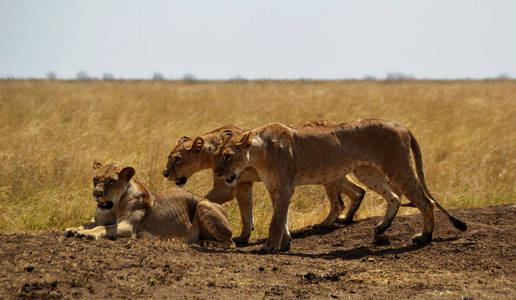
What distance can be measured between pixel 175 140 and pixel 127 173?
18.0 feet

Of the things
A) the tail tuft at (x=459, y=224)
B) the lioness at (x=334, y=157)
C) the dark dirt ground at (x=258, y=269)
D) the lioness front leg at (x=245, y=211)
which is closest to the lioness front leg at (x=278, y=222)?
the lioness at (x=334, y=157)

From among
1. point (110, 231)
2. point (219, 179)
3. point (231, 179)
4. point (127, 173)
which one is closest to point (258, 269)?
point (231, 179)

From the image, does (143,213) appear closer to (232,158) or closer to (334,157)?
(232,158)

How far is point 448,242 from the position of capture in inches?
266

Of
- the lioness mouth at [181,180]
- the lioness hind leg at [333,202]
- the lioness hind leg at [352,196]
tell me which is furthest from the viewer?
the lioness hind leg at [352,196]

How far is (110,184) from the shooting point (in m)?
6.07

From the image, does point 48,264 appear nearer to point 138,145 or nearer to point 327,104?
point 138,145

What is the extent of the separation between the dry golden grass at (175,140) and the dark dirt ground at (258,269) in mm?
1796

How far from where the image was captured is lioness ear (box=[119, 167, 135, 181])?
6.12 meters

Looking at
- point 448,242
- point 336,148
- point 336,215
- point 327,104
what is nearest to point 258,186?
point 336,215

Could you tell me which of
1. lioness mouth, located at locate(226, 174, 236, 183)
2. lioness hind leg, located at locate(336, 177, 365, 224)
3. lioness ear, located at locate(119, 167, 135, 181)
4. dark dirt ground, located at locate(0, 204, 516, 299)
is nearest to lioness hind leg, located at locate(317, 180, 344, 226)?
lioness hind leg, located at locate(336, 177, 365, 224)

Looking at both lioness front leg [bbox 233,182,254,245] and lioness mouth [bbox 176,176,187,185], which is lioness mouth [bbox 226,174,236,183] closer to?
lioness front leg [bbox 233,182,254,245]

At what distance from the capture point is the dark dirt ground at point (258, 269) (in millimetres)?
4676

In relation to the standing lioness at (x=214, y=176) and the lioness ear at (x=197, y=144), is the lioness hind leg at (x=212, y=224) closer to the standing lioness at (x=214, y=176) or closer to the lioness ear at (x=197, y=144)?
the standing lioness at (x=214, y=176)
